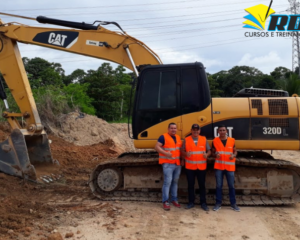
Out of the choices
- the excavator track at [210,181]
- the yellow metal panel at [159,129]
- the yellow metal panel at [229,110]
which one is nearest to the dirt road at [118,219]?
the excavator track at [210,181]

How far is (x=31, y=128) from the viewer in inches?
298

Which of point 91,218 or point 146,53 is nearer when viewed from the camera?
point 91,218

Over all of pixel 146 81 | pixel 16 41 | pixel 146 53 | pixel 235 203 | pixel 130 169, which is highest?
pixel 16 41

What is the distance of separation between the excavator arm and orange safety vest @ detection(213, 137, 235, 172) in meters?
2.14

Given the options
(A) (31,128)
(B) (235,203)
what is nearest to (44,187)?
(A) (31,128)

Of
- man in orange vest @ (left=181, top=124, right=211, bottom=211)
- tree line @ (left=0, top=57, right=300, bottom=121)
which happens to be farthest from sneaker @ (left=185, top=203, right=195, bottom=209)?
tree line @ (left=0, top=57, right=300, bottom=121)

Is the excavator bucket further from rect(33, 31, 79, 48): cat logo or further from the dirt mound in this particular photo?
the dirt mound

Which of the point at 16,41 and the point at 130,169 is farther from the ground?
the point at 16,41

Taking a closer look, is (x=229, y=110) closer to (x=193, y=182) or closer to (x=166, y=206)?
(x=193, y=182)

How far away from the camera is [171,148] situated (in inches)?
226

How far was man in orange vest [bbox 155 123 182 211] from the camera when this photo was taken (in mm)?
5719

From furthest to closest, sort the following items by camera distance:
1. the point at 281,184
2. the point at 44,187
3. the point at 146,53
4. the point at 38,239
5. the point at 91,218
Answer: the point at 44,187
the point at 146,53
the point at 281,184
the point at 91,218
the point at 38,239

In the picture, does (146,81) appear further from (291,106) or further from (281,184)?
(281,184)

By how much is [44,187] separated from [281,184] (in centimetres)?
510
